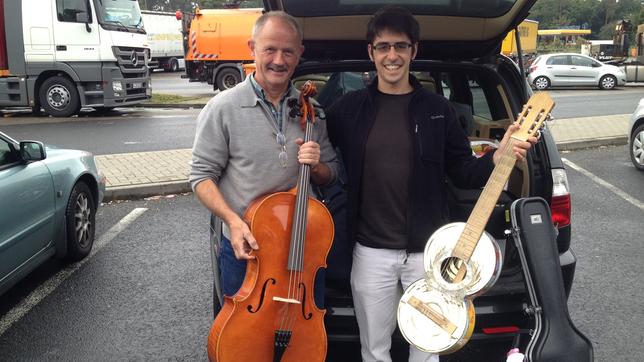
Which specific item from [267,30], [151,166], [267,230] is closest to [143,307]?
[267,230]

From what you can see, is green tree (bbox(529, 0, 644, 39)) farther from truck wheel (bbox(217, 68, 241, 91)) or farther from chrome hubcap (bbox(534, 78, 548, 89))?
truck wheel (bbox(217, 68, 241, 91))

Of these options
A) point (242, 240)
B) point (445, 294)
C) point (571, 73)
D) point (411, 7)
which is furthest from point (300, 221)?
point (571, 73)

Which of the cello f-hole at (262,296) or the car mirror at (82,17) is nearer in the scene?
the cello f-hole at (262,296)

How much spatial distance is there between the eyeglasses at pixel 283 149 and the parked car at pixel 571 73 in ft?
69.8

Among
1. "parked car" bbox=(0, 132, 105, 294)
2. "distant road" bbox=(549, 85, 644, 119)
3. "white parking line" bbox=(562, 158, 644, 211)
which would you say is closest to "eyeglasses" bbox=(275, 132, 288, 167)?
"parked car" bbox=(0, 132, 105, 294)

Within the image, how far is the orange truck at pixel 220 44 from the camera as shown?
19.6m

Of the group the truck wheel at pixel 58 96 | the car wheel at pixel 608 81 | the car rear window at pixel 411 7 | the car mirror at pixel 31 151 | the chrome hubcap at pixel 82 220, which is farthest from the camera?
the car wheel at pixel 608 81

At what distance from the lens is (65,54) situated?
41.7ft

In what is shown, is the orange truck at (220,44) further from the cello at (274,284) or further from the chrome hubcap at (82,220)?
the cello at (274,284)

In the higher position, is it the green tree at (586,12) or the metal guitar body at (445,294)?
the green tree at (586,12)

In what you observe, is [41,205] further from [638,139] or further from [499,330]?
[638,139]

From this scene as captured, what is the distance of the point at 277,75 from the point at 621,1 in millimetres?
103414

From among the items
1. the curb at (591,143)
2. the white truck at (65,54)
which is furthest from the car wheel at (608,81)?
the white truck at (65,54)

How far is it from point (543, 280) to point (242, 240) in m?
1.22
